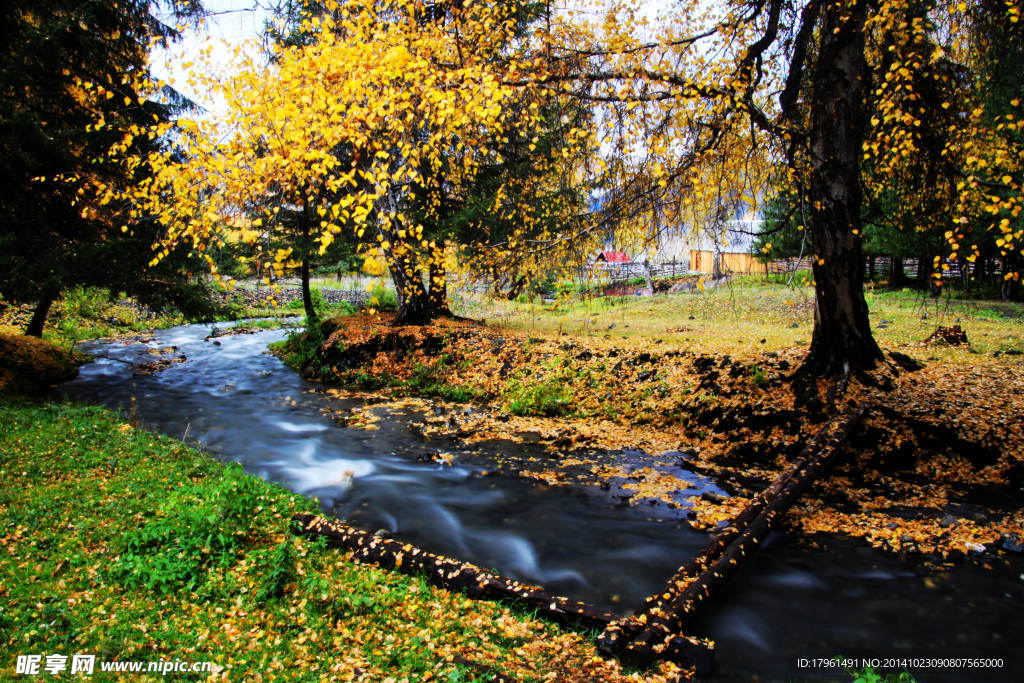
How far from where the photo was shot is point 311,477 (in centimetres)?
943

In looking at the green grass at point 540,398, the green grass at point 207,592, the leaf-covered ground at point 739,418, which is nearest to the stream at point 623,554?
the leaf-covered ground at point 739,418

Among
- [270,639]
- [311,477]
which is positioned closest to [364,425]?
[311,477]

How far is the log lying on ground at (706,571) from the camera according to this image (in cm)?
432

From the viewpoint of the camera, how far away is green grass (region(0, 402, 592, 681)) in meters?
4.20

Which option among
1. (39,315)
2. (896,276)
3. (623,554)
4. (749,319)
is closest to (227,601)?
(623,554)

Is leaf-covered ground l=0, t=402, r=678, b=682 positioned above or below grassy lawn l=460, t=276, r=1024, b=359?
below

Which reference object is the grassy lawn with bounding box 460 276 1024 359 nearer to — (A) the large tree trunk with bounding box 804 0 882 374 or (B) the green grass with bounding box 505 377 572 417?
(A) the large tree trunk with bounding box 804 0 882 374

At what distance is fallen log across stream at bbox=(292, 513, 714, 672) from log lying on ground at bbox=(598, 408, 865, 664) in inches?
7.2

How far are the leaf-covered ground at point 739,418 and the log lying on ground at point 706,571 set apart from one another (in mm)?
580

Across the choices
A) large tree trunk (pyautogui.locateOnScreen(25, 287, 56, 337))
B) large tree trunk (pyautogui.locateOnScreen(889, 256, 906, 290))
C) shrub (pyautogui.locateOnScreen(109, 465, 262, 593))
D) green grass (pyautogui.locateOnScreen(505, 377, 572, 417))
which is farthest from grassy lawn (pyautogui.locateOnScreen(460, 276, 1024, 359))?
large tree trunk (pyautogui.locateOnScreen(25, 287, 56, 337))

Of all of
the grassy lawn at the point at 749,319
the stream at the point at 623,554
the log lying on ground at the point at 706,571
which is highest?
the grassy lawn at the point at 749,319

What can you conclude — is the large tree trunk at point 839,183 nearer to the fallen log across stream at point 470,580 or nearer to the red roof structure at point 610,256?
the red roof structure at point 610,256

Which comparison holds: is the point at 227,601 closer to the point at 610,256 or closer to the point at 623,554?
the point at 623,554

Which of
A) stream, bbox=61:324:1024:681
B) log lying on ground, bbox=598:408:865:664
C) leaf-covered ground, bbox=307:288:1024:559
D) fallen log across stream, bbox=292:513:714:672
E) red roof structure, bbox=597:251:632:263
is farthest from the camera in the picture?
red roof structure, bbox=597:251:632:263
